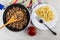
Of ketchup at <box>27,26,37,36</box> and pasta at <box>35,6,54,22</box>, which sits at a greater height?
pasta at <box>35,6,54,22</box>

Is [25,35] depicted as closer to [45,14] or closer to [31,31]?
[31,31]

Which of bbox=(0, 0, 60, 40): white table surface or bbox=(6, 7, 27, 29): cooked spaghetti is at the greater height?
bbox=(6, 7, 27, 29): cooked spaghetti

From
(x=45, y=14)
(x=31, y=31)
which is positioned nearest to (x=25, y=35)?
(x=31, y=31)

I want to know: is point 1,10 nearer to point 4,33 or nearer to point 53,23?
point 4,33

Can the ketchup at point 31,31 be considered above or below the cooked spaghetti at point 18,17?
below

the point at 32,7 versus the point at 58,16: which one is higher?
the point at 32,7

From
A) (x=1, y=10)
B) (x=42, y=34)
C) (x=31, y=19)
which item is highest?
(x=1, y=10)

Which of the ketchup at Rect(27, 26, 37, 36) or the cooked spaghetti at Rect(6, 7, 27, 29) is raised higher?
the cooked spaghetti at Rect(6, 7, 27, 29)

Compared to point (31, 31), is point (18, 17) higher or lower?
higher

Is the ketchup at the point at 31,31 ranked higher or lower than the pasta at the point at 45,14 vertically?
lower

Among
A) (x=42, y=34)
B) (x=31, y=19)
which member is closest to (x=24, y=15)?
(x=31, y=19)
